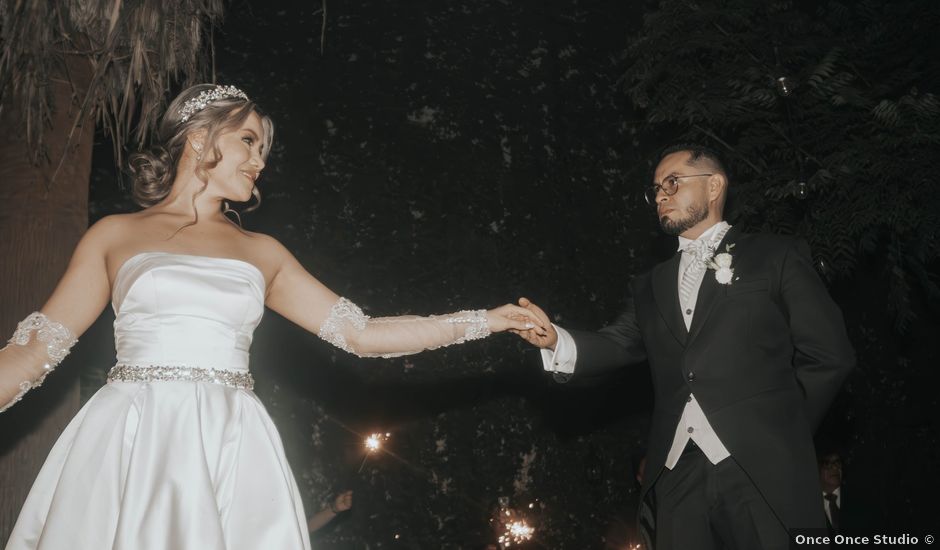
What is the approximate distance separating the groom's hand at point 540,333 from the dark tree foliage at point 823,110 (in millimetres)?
2306

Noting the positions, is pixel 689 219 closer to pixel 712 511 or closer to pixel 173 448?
pixel 712 511

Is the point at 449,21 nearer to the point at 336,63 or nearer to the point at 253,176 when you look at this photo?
the point at 336,63

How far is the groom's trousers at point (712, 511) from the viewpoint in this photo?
119 inches

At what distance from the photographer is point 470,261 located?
24.2 ft

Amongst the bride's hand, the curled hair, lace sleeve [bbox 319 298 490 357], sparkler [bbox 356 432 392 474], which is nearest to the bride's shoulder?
the curled hair

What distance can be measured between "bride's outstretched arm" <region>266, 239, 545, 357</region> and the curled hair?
364mm

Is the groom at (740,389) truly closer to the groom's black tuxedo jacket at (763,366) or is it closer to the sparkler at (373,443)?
the groom's black tuxedo jacket at (763,366)

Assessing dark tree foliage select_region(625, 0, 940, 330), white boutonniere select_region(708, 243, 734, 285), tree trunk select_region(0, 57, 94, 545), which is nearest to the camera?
white boutonniere select_region(708, 243, 734, 285)

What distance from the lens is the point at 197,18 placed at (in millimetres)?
4527

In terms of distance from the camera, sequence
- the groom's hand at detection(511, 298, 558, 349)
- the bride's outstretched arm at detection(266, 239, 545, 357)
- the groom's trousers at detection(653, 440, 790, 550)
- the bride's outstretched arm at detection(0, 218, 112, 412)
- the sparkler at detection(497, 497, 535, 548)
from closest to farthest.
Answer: the bride's outstretched arm at detection(0, 218, 112, 412), the groom's trousers at detection(653, 440, 790, 550), the bride's outstretched arm at detection(266, 239, 545, 357), the groom's hand at detection(511, 298, 558, 349), the sparkler at detection(497, 497, 535, 548)

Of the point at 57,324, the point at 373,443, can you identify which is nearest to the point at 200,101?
the point at 57,324

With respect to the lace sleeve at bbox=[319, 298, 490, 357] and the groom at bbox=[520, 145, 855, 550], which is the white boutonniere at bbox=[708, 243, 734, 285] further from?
the lace sleeve at bbox=[319, 298, 490, 357]

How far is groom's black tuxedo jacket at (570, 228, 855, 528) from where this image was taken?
3.09 meters

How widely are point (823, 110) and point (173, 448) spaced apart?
4.63m
